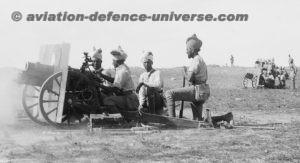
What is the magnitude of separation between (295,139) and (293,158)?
1748mm

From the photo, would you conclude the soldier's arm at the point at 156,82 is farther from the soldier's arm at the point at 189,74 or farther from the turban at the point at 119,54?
the turban at the point at 119,54

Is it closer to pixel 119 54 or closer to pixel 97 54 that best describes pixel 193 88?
pixel 119 54

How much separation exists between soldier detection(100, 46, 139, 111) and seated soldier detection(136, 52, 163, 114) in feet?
0.64

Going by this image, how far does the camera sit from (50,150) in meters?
6.15

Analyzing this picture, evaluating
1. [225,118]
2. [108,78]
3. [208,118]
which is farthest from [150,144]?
[108,78]

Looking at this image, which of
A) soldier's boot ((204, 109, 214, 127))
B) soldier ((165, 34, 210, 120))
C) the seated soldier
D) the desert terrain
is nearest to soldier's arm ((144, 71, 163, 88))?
the seated soldier

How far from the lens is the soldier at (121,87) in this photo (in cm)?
920

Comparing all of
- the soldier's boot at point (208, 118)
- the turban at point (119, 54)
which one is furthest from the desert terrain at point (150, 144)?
the turban at point (119, 54)

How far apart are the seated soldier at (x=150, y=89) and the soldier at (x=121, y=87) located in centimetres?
20

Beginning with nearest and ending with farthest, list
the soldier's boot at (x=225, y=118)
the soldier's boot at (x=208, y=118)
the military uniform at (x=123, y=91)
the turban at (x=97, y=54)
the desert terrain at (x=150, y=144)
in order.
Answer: the desert terrain at (x=150, y=144) < the soldier's boot at (x=208, y=118) < the soldier's boot at (x=225, y=118) < the military uniform at (x=123, y=91) < the turban at (x=97, y=54)

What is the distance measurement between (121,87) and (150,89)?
0.62 meters

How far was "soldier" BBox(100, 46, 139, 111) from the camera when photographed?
9203 mm

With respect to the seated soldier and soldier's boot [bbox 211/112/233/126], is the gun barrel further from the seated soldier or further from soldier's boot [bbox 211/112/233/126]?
soldier's boot [bbox 211/112/233/126]

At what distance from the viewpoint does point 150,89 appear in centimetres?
916
